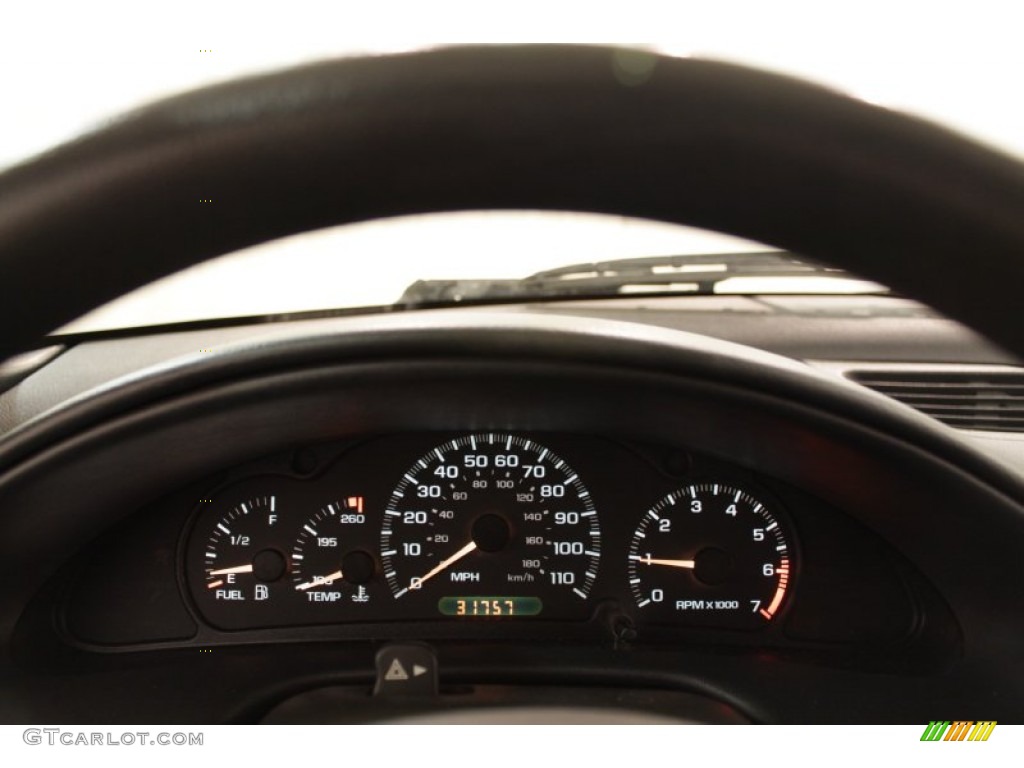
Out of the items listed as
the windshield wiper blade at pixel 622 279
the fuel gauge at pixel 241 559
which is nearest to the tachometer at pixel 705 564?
the windshield wiper blade at pixel 622 279

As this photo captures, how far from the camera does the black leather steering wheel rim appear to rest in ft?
2.14

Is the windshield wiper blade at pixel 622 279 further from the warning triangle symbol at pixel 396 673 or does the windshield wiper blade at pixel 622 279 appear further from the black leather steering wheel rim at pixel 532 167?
the black leather steering wheel rim at pixel 532 167

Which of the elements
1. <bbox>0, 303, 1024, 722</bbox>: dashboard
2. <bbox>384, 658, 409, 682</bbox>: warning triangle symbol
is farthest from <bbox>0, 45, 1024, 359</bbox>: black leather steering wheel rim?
<bbox>384, 658, 409, 682</bbox>: warning triangle symbol

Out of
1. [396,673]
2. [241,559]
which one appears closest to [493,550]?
[396,673]

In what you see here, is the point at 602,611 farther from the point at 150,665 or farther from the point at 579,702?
the point at 150,665

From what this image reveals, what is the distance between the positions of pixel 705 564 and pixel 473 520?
16.7 inches

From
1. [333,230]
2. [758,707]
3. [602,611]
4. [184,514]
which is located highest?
[333,230]

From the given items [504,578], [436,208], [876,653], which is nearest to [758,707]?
[876,653]

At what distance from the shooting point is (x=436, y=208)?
2.27 ft

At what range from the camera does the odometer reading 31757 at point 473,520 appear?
202 cm

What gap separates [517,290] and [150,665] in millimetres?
979
